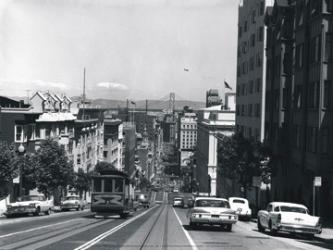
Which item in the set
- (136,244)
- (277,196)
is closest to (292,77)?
(277,196)

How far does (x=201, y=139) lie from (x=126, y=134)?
1623 inches

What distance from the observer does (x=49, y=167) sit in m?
54.6

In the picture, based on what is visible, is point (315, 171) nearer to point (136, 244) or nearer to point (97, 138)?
point (136, 244)

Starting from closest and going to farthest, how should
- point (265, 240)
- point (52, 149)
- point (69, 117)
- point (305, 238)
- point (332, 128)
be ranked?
point (265, 240)
point (305, 238)
point (332, 128)
point (52, 149)
point (69, 117)

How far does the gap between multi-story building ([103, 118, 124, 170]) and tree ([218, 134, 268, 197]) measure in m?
72.2

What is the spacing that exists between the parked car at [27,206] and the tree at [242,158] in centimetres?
1888

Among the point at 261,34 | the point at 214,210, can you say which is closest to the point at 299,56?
the point at 214,210

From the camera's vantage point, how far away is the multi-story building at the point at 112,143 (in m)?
128

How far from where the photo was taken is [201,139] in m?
142

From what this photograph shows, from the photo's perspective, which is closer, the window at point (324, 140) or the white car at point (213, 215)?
the white car at point (213, 215)

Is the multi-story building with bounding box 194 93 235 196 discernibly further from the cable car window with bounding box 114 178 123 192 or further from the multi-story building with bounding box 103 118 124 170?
the cable car window with bounding box 114 178 123 192

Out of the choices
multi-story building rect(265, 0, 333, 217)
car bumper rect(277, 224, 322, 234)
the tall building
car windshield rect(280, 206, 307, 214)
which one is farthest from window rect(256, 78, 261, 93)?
car bumper rect(277, 224, 322, 234)

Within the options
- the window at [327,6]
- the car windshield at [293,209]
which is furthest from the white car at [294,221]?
the window at [327,6]

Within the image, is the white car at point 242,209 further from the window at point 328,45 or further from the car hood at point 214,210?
the car hood at point 214,210
